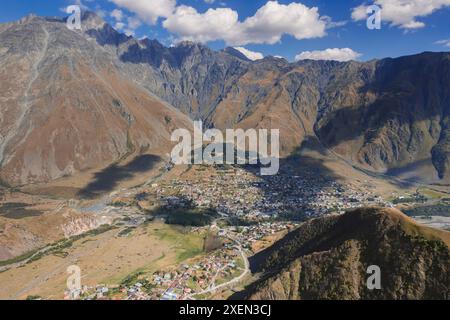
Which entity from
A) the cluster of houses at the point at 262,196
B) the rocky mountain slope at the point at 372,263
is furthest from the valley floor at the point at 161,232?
the rocky mountain slope at the point at 372,263

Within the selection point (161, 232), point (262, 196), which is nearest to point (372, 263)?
point (161, 232)

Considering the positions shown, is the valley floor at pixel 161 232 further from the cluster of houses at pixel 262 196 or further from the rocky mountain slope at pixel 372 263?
the rocky mountain slope at pixel 372 263

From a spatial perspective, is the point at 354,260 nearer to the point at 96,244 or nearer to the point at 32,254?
the point at 96,244

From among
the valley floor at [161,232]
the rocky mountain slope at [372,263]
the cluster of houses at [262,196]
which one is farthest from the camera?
the cluster of houses at [262,196]

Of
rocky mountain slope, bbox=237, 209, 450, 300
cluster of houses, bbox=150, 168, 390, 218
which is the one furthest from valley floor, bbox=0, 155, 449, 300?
rocky mountain slope, bbox=237, 209, 450, 300

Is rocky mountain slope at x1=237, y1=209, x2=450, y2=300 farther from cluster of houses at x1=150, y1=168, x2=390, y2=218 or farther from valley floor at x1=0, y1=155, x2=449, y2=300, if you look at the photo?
cluster of houses at x1=150, y1=168, x2=390, y2=218

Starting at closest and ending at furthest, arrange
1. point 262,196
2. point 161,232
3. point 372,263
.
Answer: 1. point 372,263
2. point 161,232
3. point 262,196

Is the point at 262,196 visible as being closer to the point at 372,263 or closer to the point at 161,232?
the point at 161,232
